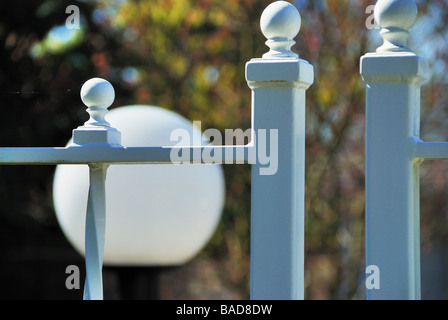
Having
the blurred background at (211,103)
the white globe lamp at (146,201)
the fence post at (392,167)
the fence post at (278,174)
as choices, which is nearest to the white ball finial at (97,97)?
the fence post at (278,174)

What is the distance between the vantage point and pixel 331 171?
7.18m

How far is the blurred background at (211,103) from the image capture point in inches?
278

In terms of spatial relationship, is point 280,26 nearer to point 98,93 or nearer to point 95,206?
point 98,93

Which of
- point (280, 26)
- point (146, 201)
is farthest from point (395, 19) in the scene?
point (146, 201)

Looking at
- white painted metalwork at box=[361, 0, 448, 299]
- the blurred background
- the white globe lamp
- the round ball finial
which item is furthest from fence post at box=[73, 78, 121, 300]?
the blurred background

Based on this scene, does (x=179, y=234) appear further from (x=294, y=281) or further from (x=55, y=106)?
(x=55, y=106)

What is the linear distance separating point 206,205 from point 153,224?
0.35 m

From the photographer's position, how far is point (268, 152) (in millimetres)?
1795

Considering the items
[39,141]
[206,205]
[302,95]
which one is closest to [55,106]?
[39,141]

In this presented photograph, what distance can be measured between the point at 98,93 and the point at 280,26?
0.50 m
